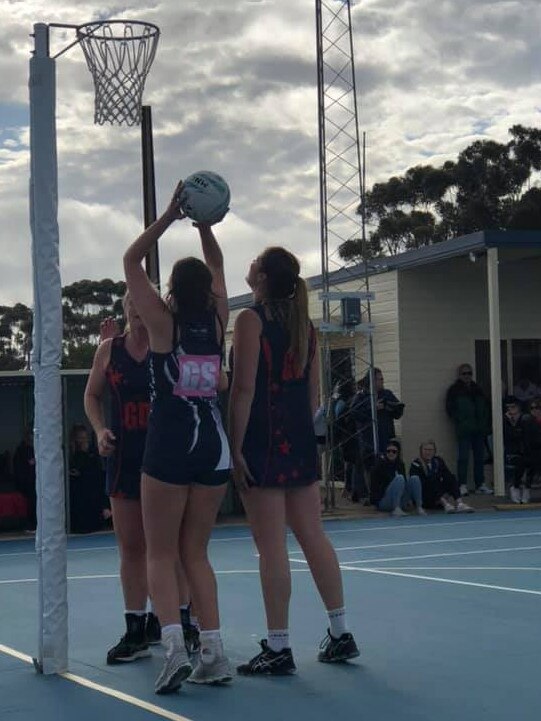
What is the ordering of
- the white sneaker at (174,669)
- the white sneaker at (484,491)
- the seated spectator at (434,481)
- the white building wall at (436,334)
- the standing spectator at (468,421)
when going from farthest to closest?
the white building wall at (436,334) < the standing spectator at (468,421) < the white sneaker at (484,491) < the seated spectator at (434,481) < the white sneaker at (174,669)

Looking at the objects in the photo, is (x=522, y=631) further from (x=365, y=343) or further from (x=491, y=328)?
(x=365, y=343)

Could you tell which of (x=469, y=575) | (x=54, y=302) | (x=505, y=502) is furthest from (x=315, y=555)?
(x=505, y=502)

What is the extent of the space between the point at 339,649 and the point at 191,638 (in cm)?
93

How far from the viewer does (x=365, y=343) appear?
81.3ft

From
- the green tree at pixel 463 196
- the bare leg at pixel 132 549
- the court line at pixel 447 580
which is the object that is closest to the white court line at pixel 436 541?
the court line at pixel 447 580

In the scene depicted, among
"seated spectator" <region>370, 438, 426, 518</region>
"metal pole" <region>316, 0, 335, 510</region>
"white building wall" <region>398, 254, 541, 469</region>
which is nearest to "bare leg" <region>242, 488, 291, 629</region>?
"seated spectator" <region>370, 438, 426, 518</region>

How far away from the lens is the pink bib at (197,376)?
6875 millimetres

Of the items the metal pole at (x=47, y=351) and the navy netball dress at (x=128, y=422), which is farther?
the navy netball dress at (x=128, y=422)

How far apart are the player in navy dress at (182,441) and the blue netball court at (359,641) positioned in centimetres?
43

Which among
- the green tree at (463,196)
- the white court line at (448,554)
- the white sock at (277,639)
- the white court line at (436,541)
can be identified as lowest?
the white court line at (436,541)

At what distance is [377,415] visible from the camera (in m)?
21.9

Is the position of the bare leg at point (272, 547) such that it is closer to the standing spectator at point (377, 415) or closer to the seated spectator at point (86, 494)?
the seated spectator at point (86, 494)

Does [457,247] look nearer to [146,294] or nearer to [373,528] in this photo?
[373,528]

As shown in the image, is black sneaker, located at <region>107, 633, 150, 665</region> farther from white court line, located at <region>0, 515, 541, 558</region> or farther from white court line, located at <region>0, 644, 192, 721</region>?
white court line, located at <region>0, 515, 541, 558</region>
